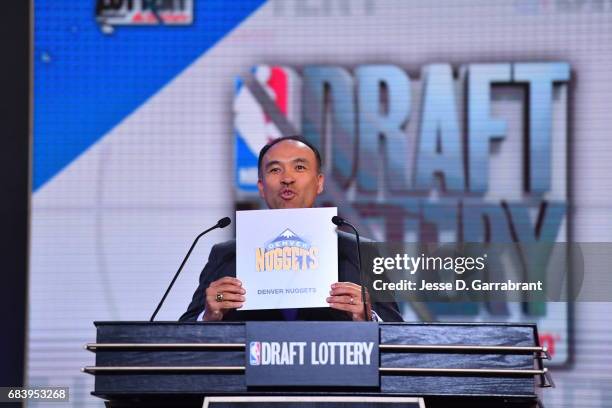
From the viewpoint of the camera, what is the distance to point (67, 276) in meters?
5.26

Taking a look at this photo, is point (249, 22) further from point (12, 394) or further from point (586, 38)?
point (12, 394)

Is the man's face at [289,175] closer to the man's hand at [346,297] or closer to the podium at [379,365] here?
the man's hand at [346,297]

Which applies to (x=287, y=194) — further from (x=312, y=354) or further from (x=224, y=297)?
(x=312, y=354)

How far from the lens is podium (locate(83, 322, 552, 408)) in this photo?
97.2 inches

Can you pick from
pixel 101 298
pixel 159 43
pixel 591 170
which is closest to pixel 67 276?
pixel 101 298

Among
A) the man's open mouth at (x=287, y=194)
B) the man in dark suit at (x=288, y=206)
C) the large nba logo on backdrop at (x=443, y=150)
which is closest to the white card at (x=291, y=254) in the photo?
the man in dark suit at (x=288, y=206)

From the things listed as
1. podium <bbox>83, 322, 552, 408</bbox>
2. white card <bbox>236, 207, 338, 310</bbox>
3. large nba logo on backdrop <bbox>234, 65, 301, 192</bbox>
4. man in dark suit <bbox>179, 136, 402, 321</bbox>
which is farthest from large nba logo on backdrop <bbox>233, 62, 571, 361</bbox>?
podium <bbox>83, 322, 552, 408</bbox>

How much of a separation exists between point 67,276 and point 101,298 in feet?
0.72

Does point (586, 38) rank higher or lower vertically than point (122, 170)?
higher

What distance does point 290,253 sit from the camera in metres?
2.88

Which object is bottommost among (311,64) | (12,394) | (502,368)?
(502,368)

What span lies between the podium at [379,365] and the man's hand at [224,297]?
34cm

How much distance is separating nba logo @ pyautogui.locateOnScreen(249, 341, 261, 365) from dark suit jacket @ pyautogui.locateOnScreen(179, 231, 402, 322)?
64 centimetres

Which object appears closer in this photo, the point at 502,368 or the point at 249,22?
the point at 502,368
